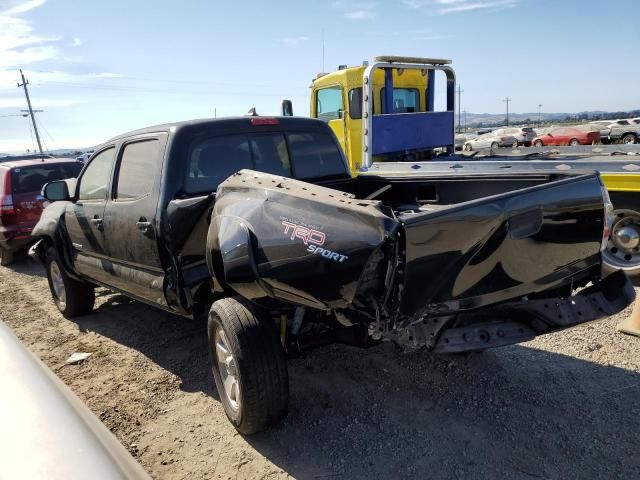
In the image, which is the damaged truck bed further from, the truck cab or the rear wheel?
the truck cab

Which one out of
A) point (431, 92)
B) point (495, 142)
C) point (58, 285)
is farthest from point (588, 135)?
point (58, 285)

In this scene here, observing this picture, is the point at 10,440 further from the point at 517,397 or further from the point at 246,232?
the point at 517,397

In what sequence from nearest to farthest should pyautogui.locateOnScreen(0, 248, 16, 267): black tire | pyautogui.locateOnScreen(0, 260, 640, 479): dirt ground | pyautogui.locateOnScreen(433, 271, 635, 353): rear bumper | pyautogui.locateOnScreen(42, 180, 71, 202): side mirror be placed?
pyautogui.locateOnScreen(433, 271, 635, 353): rear bumper < pyautogui.locateOnScreen(0, 260, 640, 479): dirt ground < pyautogui.locateOnScreen(42, 180, 71, 202): side mirror < pyautogui.locateOnScreen(0, 248, 16, 267): black tire

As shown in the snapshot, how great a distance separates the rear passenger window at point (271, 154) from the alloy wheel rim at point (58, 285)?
3.01 m

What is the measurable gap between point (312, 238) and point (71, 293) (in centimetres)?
414

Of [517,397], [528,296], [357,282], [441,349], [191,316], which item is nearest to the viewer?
[357,282]

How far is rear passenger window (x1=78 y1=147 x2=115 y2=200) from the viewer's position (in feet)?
15.1

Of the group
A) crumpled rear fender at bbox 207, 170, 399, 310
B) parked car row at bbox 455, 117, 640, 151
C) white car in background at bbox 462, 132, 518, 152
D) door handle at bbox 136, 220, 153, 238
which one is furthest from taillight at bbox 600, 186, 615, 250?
white car in background at bbox 462, 132, 518, 152

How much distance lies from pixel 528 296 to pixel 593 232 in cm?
51

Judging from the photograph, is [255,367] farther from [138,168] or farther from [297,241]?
[138,168]

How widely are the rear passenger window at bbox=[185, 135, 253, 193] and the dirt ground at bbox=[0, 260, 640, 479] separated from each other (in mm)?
1533

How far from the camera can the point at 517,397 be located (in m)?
3.37

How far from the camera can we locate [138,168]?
4125 millimetres

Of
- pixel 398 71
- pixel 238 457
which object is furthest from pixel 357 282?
pixel 398 71
